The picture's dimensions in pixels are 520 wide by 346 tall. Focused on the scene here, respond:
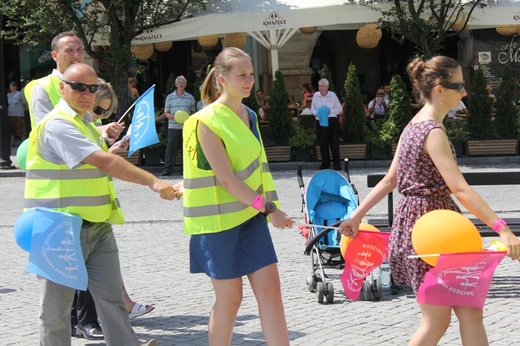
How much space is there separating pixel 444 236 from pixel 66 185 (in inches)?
77.2

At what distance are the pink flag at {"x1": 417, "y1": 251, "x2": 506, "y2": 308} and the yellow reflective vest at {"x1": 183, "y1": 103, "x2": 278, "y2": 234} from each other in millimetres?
1012

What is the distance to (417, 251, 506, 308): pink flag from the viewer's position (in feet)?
14.4

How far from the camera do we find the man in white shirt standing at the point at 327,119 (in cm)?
1816

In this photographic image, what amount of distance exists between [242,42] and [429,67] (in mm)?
17617

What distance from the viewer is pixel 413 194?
471 centimetres

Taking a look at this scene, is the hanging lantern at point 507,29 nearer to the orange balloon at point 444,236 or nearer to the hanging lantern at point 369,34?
the hanging lantern at point 369,34

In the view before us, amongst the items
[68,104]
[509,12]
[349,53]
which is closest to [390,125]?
[509,12]

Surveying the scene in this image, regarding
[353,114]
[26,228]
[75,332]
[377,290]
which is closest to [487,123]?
[353,114]

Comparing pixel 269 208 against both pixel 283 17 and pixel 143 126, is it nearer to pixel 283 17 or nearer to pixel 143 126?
pixel 143 126

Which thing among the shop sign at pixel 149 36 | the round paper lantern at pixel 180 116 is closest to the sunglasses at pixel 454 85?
the round paper lantern at pixel 180 116

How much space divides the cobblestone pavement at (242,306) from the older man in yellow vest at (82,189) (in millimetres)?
1124

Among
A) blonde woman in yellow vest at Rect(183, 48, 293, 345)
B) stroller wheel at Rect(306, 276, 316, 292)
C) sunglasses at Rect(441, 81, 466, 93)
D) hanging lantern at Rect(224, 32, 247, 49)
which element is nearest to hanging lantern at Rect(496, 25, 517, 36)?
hanging lantern at Rect(224, 32, 247, 49)

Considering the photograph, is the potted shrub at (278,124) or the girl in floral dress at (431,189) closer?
the girl in floral dress at (431,189)

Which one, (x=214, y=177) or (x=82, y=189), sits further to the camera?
(x=82, y=189)
